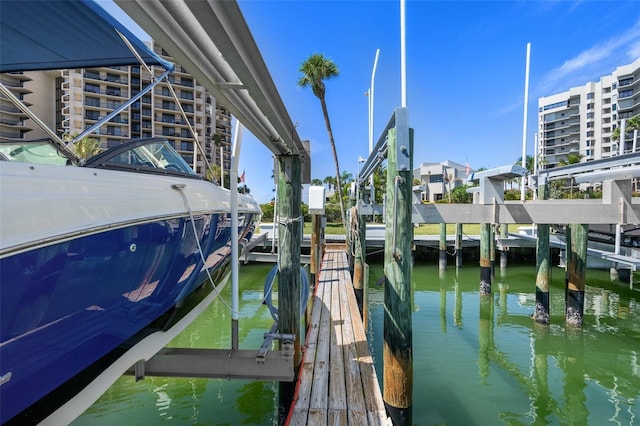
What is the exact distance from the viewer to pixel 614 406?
16.1 feet

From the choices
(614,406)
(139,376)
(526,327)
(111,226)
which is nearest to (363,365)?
(139,376)

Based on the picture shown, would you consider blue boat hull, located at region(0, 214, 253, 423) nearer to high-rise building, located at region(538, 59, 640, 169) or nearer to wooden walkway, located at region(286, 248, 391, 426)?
wooden walkway, located at region(286, 248, 391, 426)

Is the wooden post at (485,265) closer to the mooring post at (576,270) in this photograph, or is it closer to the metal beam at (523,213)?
the mooring post at (576,270)

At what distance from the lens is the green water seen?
4680mm

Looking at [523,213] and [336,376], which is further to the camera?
[523,213]

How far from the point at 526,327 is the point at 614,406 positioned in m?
3.24

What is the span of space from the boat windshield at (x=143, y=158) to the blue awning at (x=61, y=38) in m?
0.86

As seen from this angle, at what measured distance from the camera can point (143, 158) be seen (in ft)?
10.1

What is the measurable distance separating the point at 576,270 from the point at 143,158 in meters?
8.59

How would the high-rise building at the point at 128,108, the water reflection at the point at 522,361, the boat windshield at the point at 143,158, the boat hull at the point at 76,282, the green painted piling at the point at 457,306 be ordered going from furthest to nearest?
1. the high-rise building at the point at 128,108
2. the green painted piling at the point at 457,306
3. the water reflection at the point at 522,361
4. the boat windshield at the point at 143,158
5. the boat hull at the point at 76,282

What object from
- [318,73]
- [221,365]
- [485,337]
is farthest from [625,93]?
[221,365]

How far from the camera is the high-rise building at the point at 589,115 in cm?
5438

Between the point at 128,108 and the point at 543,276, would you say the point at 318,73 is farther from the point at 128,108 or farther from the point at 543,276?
the point at 128,108

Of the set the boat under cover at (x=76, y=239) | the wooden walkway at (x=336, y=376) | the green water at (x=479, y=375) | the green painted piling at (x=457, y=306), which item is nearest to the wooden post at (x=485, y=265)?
the green water at (x=479, y=375)
